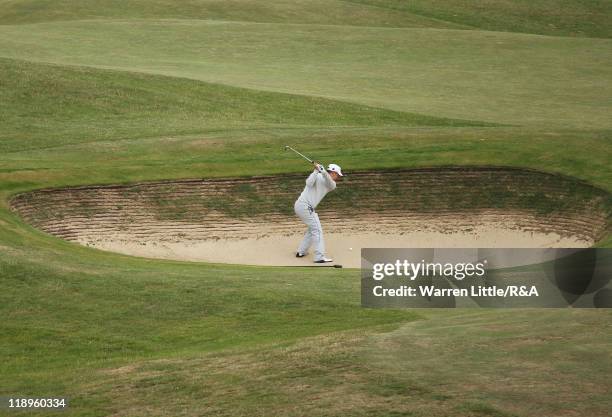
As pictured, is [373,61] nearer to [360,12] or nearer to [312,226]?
[360,12]

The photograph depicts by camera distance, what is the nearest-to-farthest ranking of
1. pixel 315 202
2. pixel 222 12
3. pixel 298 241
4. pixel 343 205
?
pixel 315 202, pixel 298 241, pixel 343 205, pixel 222 12

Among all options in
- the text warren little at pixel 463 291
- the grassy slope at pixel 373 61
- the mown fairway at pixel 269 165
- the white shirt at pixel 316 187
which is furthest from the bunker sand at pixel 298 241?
the grassy slope at pixel 373 61

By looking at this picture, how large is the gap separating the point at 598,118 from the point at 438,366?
33130 millimetres

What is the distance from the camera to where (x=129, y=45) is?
68.1 m

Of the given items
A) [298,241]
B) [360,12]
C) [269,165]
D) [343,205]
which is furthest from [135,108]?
[360,12]

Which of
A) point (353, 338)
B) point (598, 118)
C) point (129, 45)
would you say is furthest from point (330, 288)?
point (129, 45)

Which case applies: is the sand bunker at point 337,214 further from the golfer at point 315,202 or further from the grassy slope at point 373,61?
the grassy slope at point 373,61

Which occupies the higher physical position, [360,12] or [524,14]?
[524,14]

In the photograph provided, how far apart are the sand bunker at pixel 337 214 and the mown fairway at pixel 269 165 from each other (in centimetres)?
86

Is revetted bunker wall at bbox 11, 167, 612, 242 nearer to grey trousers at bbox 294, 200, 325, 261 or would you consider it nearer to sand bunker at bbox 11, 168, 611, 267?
sand bunker at bbox 11, 168, 611, 267

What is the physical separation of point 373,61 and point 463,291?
1677 inches

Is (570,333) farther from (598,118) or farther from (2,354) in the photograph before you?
(598,118)

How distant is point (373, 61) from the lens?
6525cm

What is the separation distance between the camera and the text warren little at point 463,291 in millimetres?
23172
